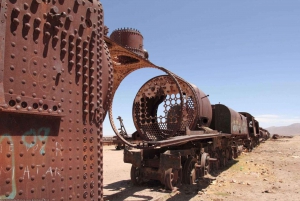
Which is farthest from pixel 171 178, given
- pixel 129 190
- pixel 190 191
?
pixel 129 190

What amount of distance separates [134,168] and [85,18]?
6000 mm

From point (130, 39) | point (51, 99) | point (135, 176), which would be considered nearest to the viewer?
point (51, 99)

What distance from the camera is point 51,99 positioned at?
7.91 ft

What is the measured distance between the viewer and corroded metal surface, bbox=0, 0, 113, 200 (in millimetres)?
2098

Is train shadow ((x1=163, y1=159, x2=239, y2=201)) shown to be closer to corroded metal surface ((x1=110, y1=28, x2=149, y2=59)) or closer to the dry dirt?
the dry dirt

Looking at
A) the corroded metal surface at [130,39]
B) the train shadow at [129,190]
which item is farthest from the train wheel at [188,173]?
the corroded metal surface at [130,39]

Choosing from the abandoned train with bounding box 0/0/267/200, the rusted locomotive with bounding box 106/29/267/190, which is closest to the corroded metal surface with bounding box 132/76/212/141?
the rusted locomotive with bounding box 106/29/267/190

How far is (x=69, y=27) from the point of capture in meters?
2.66

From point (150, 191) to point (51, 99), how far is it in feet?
18.1

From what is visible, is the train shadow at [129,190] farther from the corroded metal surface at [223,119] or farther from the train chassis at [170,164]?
the corroded metal surface at [223,119]

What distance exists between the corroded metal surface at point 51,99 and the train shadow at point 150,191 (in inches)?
153

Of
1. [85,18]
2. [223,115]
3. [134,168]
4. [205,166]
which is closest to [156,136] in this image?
[134,168]

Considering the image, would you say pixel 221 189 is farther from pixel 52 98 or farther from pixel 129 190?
pixel 52 98

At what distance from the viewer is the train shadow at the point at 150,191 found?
6602 millimetres
